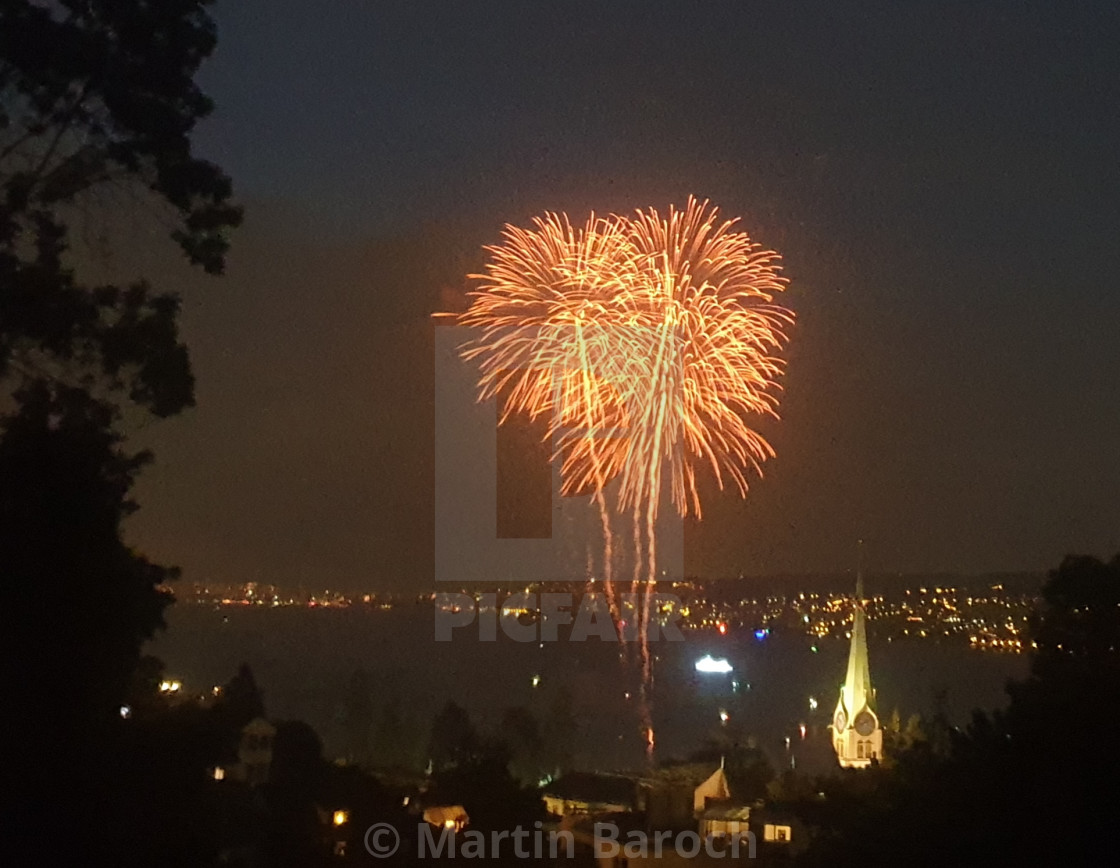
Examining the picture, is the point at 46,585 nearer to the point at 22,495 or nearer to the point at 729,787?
the point at 22,495

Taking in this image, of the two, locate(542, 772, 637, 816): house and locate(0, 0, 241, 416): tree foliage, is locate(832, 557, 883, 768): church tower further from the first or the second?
locate(0, 0, 241, 416): tree foliage

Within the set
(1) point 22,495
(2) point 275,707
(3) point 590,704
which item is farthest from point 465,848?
(3) point 590,704

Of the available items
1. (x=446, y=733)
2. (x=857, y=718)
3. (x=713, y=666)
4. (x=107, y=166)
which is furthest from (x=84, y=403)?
(x=713, y=666)

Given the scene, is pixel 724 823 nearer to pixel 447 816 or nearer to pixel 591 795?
pixel 447 816

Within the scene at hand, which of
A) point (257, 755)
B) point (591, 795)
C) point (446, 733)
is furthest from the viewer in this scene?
point (446, 733)

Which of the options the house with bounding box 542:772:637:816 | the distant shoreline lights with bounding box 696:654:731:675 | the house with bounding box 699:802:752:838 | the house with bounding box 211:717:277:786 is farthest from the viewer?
the distant shoreline lights with bounding box 696:654:731:675

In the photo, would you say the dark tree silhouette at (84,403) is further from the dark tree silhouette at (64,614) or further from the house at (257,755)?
the house at (257,755)

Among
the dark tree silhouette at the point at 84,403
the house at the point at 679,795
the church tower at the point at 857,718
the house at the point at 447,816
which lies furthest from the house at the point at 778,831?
the church tower at the point at 857,718

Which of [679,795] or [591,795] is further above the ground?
[679,795]

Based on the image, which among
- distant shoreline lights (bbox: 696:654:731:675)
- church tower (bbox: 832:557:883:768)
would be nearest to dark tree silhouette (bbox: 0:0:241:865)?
church tower (bbox: 832:557:883:768)
